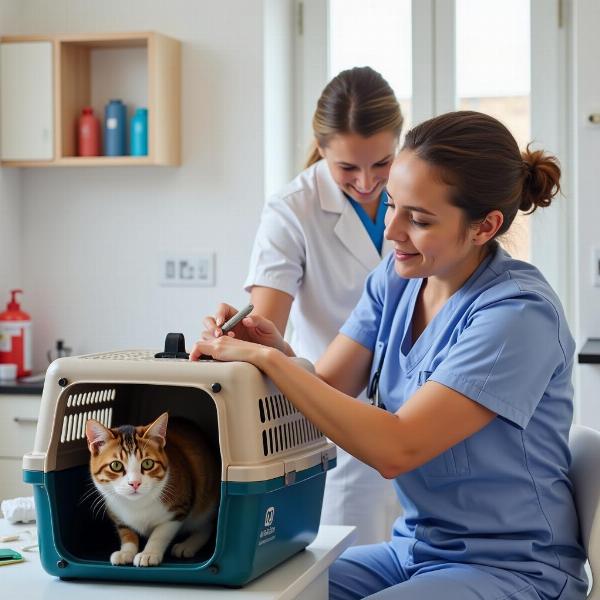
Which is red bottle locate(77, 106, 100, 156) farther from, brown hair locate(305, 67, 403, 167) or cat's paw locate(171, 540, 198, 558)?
cat's paw locate(171, 540, 198, 558)

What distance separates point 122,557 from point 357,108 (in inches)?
42.9

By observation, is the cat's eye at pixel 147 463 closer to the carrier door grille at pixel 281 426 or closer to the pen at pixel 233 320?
the carrier door grille at pixel 281 426

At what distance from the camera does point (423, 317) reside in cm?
169

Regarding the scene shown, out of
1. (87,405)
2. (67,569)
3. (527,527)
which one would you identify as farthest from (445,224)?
(67,569)

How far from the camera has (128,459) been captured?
1.31 meters

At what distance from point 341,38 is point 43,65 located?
954 mm

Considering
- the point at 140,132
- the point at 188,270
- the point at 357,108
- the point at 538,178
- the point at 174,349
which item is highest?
the point at 140,132

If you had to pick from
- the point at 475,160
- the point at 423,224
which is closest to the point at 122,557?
the point at 423,224

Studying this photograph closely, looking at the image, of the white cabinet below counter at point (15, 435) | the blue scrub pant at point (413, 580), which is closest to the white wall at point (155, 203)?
the white cabinet below counter at point (15, 435)

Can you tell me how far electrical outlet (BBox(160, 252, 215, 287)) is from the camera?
329cm

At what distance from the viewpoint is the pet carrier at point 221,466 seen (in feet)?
4.21

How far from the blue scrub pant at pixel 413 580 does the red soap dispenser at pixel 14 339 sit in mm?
1851

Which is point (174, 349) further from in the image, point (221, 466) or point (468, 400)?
point (468, 400)

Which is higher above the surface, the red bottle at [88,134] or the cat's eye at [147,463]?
the red bottle at [88,134]
